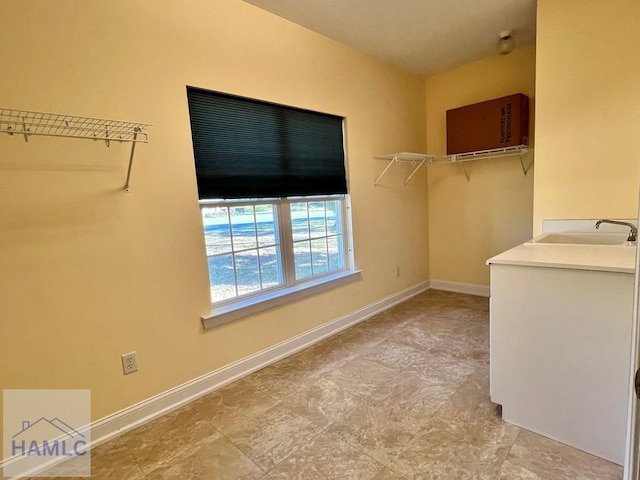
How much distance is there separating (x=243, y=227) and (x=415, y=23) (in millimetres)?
2205

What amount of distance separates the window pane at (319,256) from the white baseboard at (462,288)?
1896mm

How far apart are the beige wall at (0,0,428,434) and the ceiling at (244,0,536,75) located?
0.74ft

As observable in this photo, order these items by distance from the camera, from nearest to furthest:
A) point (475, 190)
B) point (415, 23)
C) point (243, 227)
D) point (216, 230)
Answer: point (216, 230)
point (243, 227)
point (415, 23)
point (475, 190)

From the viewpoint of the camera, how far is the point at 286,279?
2686 millimetres

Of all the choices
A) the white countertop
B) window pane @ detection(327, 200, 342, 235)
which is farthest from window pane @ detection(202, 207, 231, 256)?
the white countertop

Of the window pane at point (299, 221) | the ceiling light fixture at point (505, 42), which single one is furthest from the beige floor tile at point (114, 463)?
the ceiling light fixture at point (505, 42)

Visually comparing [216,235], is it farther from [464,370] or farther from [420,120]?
[420,120]

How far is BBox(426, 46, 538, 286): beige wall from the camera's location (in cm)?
338

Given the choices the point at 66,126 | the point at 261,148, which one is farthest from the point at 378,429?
the point at 66,126

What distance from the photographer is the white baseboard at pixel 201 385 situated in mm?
1759

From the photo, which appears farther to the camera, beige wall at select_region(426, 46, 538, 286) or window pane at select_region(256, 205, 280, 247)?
beige wall at select_region(426, 46, 538, 286)

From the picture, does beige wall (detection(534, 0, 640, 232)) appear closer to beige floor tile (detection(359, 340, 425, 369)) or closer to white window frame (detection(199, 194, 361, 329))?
beige floor tile (detection(359, 340, 425, 369))

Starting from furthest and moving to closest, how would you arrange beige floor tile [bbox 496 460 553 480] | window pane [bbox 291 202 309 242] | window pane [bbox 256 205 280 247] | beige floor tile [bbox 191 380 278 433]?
window pane [bbox 291 202 309 242], window pane [bbox 256 205 280 247], beige floor tile [bbox 191 380 278 433], beige floor tile [bbox 496 460 553 480]

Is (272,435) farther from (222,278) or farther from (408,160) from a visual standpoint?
(408,160)
